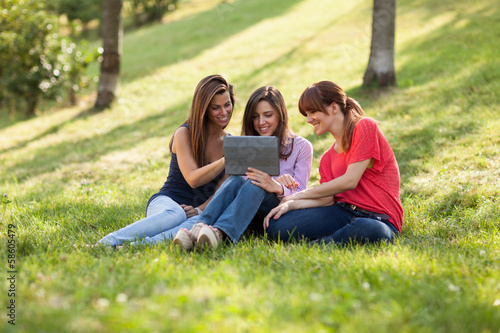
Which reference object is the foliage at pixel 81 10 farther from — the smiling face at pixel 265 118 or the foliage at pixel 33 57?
the smiling face at pixel 265 118

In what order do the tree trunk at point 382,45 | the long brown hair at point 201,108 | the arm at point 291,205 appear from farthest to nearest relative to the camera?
the tree trunk at point 382,45
the long brown hair at point 201,108
the arm at point 291,205

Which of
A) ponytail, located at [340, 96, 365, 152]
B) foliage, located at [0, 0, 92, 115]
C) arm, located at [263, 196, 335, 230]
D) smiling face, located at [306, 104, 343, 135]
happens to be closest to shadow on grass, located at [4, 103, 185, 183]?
foliage, located at [0, 0, 92, 115]

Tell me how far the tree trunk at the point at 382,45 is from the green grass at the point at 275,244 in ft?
1.20

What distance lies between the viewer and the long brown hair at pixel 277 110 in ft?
13.5

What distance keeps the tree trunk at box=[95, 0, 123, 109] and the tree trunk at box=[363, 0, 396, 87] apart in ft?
19.2

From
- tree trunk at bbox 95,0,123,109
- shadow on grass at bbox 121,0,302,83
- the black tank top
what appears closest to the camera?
the black tank top

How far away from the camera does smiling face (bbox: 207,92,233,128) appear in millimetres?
4102

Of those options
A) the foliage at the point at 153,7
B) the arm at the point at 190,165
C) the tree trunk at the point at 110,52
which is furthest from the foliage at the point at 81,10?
the arm at the point at 190,165

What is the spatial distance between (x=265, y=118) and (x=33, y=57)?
9902 millimetres

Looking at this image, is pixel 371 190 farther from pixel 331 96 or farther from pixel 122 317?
pixel 122 317

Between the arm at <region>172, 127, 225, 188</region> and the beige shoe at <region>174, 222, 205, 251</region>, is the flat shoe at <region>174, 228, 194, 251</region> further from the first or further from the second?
the arm at <region>172, 127, 225, 188</region>

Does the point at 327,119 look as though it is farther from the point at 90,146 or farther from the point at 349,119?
the point at 90,146

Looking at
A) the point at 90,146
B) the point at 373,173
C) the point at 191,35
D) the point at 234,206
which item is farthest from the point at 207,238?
the point at 191,35

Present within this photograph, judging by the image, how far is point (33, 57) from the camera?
11.8 metres
